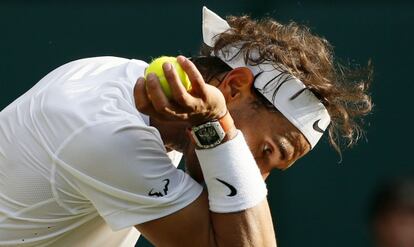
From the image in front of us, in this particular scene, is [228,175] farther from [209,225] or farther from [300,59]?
[300,59]

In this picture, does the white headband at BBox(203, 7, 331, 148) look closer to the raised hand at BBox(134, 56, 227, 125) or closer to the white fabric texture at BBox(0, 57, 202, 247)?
the white fabric texture at BBox(0, 57, 202, 247)

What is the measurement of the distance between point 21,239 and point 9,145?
29 cm

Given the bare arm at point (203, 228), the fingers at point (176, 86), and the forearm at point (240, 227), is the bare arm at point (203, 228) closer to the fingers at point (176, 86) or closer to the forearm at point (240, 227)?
the forearm at point (240, 227)

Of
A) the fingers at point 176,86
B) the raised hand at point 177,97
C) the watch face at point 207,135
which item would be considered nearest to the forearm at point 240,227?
the watch face at point 207,135

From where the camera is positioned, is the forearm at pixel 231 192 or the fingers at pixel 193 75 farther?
the forearm at pixel 231 192

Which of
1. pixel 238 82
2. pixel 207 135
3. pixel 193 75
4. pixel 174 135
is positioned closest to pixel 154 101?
pixel 193 75

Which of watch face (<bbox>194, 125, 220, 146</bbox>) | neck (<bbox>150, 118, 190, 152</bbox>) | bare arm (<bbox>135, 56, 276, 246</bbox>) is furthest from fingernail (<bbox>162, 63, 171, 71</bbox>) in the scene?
neck (<bbox>150, 118, 190, 152</bbox>)

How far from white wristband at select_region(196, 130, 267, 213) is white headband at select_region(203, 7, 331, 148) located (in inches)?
18.7

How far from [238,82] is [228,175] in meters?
0.55

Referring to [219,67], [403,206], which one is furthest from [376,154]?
[403,206]

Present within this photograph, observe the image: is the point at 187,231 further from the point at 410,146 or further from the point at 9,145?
the point at 410,146

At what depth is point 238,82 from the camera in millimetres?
3455

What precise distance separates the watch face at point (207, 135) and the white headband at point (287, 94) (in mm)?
547

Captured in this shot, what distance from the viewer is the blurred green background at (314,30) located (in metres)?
5.54
